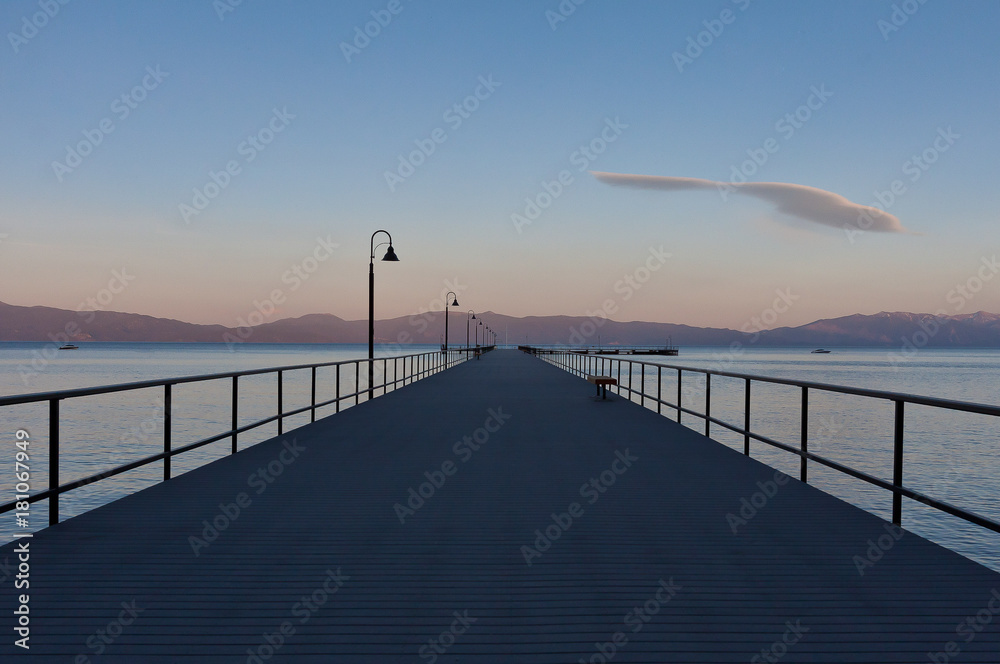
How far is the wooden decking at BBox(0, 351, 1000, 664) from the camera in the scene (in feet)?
10.1

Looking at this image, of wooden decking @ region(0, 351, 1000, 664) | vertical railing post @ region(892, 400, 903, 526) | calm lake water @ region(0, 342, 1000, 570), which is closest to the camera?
wooden decking @ region(0, 351, 1000, 664)

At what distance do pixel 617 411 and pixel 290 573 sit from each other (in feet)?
33.7

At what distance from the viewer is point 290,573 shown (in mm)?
3928

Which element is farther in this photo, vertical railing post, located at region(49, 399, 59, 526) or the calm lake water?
the calm lake water

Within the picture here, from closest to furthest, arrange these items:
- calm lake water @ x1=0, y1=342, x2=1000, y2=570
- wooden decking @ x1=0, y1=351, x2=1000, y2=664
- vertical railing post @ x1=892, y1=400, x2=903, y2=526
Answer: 1. wooden decking @ x1=0, y1=351, x2=1000, y2=664
2. vertical railing post @ x1=892, y1=400, x2=903, y2=526
3. calm lake water @ x1=0, y1=342, x2=1000, y2=570

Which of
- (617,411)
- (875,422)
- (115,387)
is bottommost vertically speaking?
(875,422)

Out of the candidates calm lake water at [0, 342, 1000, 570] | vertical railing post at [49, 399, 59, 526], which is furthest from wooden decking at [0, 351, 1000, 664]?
calm lake water at [0, 342, 1000, 570]

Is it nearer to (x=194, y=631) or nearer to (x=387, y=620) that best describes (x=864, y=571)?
(x=387, y=620)

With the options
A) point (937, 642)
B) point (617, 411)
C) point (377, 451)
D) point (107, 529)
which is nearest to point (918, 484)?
point (617, 411)

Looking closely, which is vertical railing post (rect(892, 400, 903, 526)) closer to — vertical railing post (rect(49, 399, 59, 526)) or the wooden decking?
the wooden decking

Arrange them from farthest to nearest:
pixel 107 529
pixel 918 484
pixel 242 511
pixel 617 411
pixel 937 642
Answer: pixel 918 484 → pixel 617 411 → pixel 242 511 → pixel 107 529 → pixel 937 642

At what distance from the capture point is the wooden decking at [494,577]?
3.08 metres

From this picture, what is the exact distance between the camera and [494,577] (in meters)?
3.90

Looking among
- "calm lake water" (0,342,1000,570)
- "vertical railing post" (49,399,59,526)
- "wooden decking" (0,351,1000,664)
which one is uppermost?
"vertical railing post" (49,399,59,526)
